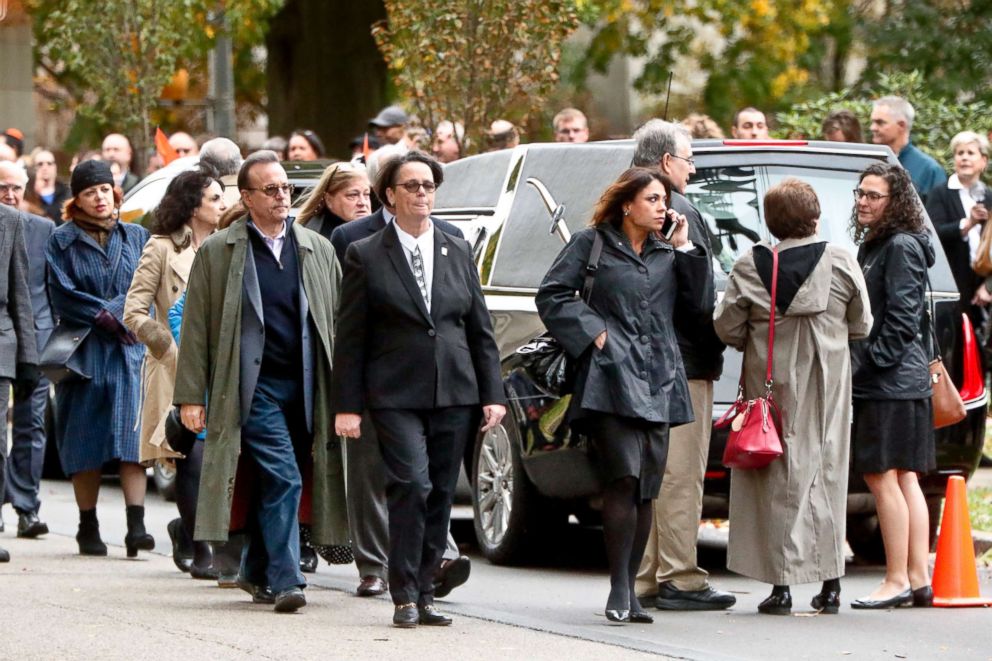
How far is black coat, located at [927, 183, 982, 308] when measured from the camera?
13914mm

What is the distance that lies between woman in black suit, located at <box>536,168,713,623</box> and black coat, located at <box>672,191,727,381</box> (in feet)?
0.25

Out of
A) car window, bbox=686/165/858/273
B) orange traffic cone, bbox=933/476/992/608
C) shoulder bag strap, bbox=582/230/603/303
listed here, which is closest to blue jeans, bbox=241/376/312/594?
shoulder bag strap, bbox=582/230/603/303

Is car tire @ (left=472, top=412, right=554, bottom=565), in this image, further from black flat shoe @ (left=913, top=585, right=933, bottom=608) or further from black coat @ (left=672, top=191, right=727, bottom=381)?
black flat shoe @ (left=913, top=585, right=933, bottom=608)

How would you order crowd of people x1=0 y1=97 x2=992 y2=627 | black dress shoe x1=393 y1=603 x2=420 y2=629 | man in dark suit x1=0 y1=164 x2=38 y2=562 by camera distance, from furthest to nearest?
man in dark suit x1=0 y1=164 x2=38 y2=562, crowd of people x1=0 y1=97 x2=992 y2=627, black dress shoe x1=393 y1=603 x2=420 y2=629

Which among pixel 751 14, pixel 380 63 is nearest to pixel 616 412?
pixel 380 63

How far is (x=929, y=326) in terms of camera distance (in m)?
9.91

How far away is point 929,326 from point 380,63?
15004mm

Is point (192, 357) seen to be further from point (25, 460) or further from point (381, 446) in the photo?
point (25, 460)

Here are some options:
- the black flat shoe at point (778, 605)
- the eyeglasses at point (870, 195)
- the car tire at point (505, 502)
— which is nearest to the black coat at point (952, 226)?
the car tire at point (505, 502)

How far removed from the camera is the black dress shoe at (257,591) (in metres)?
9.48

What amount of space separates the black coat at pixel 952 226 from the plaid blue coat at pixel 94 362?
517cm

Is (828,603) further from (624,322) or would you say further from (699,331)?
(624,322)

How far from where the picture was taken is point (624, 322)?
887 cm

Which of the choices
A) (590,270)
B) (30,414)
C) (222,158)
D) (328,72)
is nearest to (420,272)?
(590,270)
